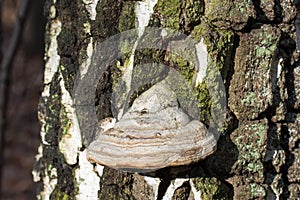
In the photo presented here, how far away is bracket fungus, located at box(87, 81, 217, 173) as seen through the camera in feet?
4.85

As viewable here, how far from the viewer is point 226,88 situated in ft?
5.86

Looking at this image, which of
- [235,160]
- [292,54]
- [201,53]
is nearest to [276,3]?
[292,54]

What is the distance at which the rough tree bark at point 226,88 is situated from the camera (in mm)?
1736

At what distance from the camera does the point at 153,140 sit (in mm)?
1499

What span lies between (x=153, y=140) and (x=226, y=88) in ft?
1.28

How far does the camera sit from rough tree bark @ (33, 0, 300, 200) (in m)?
1.74

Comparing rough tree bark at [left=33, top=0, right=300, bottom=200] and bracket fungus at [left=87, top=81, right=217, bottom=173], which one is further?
rough tree bark at [left=33, top=0, right=300, bottom=200]

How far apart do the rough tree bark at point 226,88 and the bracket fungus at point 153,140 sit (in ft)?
0.54

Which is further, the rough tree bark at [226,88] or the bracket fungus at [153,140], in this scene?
the rough tree bark at [226,88]

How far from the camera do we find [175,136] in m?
1.53

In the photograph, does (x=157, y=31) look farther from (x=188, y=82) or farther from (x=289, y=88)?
(x=289, y=88)

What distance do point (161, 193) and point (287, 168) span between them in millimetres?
474

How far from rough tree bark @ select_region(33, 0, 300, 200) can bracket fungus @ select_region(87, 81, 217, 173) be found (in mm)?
165

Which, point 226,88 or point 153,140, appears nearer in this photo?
point 153,140
